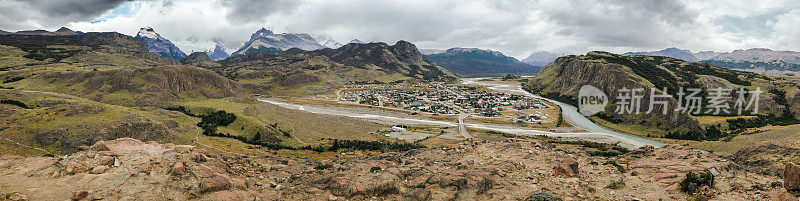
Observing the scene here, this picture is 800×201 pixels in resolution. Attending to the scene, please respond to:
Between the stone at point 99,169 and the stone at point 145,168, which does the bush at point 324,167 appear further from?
the stone at point 99,169

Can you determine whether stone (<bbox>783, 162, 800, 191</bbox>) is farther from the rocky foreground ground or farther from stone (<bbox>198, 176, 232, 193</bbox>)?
stone (<bbox>198, 176, 232, 193</bbox>)

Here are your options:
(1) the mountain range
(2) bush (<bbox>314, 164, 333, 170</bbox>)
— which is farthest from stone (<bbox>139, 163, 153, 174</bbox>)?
(1) the mountain range

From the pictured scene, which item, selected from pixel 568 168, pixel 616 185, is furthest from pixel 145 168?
pixel 616 185

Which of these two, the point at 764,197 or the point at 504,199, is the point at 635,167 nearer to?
the point at 764,197

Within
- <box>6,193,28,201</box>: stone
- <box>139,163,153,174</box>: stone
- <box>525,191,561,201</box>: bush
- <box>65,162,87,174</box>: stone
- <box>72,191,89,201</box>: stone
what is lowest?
<box>525,191,561,201</box>: bush

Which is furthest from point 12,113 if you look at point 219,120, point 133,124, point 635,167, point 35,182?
point 635,167

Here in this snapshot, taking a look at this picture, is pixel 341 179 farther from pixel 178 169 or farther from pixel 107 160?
Result: pixel 107 160

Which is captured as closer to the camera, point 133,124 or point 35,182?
point 35,182
